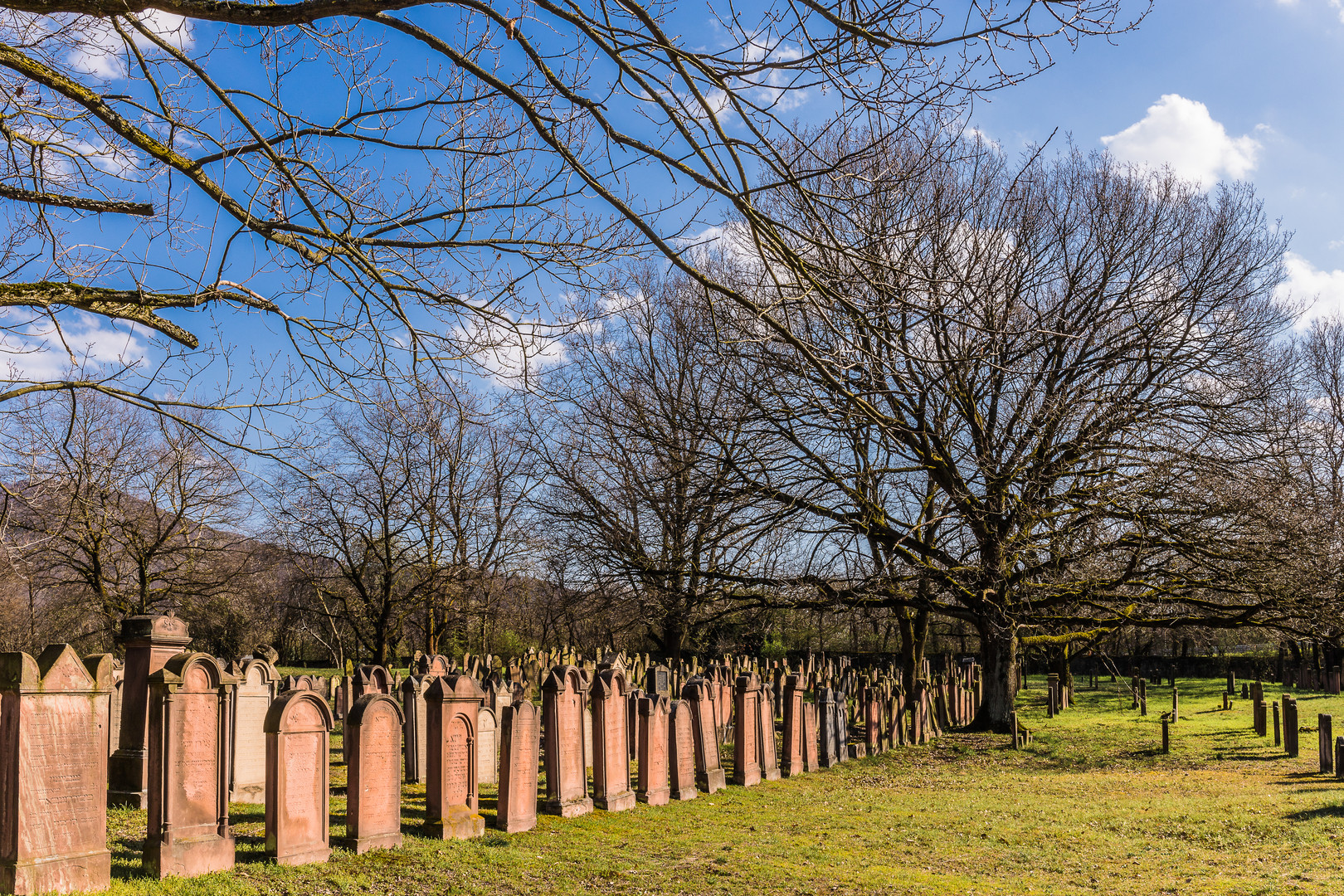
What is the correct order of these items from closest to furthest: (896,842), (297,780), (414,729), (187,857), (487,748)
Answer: (187,857) → (297,780) → (896,842) → (487,748) → (414,729)

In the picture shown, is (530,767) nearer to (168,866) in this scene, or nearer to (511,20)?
(168,866)

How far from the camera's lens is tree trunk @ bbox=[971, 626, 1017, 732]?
17234 millimetres

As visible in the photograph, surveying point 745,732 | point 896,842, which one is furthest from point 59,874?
point 745,732

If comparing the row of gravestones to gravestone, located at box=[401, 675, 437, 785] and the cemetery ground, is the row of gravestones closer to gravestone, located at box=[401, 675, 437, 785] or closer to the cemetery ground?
gravestone, located at box=[401, 675, 437, 785]

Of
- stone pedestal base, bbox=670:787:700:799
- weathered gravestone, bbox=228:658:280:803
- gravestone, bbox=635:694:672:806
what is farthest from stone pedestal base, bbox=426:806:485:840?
stone pedestal base, bbox=670:787:700:799

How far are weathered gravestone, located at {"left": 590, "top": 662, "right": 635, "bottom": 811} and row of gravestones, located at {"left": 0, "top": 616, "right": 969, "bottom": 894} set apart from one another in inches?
0.7

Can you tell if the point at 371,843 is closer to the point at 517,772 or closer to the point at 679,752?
the point at 517,772

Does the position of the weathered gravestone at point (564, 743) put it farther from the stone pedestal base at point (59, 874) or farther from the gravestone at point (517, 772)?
the stone pedestal base at point (59, 874)

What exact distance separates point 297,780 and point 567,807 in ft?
9.95

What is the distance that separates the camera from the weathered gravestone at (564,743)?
834cm

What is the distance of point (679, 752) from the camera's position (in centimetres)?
1002

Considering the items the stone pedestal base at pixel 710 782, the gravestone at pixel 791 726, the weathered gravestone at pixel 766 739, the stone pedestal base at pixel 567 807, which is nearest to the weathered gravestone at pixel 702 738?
the stone pedestal base at pixel 710 782

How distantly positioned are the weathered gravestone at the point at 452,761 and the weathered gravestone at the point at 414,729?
3413mm

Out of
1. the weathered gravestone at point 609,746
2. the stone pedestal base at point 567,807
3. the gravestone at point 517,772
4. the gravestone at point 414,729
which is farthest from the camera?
the gravestone at point 414,729
